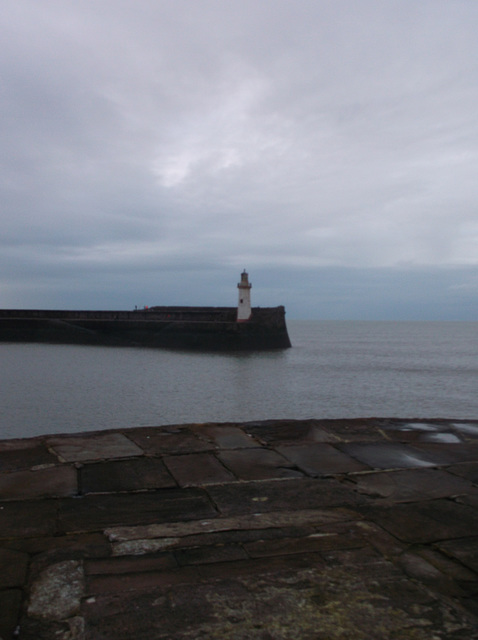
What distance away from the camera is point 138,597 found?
7.91ft

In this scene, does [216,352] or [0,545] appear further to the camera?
[216,352]

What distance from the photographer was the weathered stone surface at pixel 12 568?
8.23 ft

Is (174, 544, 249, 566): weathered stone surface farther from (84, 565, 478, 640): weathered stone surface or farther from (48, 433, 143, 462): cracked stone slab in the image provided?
(48, 433, 143, 462): cracked stone slab

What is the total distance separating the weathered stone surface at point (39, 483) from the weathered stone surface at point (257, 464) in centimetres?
125

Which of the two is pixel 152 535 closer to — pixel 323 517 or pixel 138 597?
pixel 138 597

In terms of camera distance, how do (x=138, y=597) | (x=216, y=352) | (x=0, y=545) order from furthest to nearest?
(x=216, y=352)
(x=0, y=545)
(x=138, y=597)

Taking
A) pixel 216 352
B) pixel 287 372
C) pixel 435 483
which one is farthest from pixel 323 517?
pixel 216 352

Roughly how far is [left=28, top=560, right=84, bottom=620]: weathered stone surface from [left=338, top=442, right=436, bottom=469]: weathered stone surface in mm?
2733

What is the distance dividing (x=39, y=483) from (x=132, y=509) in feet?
2.86

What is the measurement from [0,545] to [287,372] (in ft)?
82.9

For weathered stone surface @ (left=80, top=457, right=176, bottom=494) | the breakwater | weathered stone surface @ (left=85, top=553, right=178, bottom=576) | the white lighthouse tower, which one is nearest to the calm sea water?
the breakwater

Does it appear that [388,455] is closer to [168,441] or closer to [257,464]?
[257,464]

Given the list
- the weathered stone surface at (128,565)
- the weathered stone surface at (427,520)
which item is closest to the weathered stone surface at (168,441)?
the weathered stone surface at (427,520)

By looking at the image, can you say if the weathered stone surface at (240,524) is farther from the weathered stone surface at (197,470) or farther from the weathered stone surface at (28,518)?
the weathered stone surface at (197,470)
